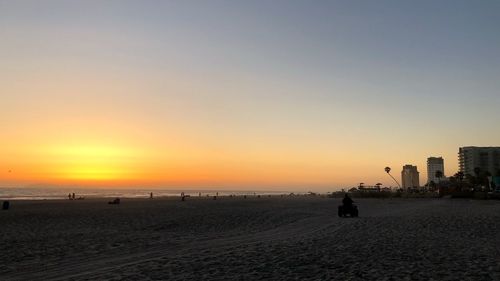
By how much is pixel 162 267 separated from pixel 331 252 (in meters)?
5.47

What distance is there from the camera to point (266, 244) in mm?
16547

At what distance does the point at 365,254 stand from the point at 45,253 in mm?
10744

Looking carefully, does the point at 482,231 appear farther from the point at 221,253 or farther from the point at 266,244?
the point at 221,253

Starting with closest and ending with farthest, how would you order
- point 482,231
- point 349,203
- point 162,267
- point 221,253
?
point 162,267 → point 221,253 → point 482,231 → point 349,203

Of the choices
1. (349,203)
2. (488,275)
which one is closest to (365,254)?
(488,275)

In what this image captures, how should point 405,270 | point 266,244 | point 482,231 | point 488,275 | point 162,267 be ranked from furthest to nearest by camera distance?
1. point 482,231
2. point 266,244
3. point 162,267
4. point 405,270
5. point 488,275

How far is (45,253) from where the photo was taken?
1493cm

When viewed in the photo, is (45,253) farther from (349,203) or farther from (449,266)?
(349,203)

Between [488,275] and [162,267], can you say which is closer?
[488,275]

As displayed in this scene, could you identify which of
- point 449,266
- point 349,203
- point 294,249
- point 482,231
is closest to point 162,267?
point 294,249

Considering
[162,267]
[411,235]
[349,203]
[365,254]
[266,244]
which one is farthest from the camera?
[349,203]

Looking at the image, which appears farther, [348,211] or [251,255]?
A: [348,211]

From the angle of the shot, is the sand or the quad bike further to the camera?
the quad bike

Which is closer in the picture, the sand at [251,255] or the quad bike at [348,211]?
the sand at [251,255]
